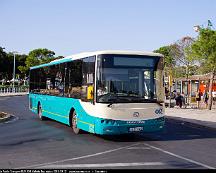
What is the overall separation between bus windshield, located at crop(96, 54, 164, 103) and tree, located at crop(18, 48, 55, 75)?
3356 inches

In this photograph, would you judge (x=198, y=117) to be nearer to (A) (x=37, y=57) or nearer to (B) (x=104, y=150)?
(B) (x=104, y=150)

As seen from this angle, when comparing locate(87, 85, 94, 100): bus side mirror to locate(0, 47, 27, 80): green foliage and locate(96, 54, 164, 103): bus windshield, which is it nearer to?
locate(96, 54, 164, 103): bus windshield

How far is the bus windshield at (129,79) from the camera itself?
11.9m

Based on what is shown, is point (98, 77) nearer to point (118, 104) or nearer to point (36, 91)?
point (118, 104)

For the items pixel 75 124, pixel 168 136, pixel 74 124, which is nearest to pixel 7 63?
pixel 74 124

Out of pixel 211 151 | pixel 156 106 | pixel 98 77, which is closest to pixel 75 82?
pixel 98 77

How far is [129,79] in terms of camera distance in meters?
12.1

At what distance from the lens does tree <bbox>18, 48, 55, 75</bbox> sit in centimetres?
9588

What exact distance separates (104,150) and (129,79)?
8.62ft

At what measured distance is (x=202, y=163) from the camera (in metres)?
8.77

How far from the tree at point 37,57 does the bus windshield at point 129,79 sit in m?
85.2

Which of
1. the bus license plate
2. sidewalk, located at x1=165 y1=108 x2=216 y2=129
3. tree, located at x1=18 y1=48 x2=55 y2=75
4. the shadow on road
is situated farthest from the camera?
tree, located at x1=18 y1=48 x2=55 y2=75

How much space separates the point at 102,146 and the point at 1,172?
180 inches

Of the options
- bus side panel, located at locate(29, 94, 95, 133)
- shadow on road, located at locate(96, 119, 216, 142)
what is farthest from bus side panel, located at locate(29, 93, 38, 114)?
shadow on road, located at locate(96, 119, 216, 142)
